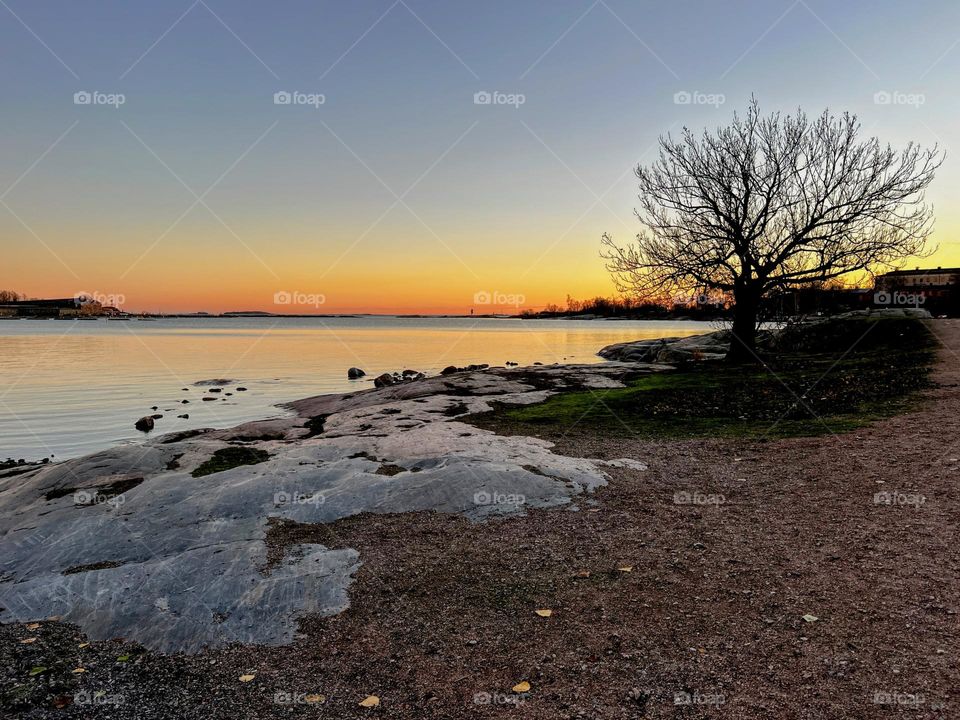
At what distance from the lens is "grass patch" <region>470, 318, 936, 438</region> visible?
53.8 feet

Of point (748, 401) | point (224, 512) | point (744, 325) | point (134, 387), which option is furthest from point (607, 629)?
point (134, 387)

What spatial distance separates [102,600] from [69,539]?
8.01 ft

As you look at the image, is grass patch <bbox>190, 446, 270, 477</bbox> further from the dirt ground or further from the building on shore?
the building on shore

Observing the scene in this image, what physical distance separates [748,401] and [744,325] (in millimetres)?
11853

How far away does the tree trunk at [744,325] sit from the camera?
Result: 2950cm

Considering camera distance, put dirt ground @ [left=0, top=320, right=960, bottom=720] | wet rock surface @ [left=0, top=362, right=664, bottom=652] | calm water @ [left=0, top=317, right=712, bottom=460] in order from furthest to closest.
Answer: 1. calm water @ [left=0, top=317, right=712, bottom=460]
2. wet rock surface @ [left=0, top=362, right=664, bottom=652]
3. dirt ground @ [left=0, top=320, right=960, bottom=720]

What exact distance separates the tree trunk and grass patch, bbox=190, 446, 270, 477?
24.3 meters

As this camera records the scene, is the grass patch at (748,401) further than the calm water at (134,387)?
No

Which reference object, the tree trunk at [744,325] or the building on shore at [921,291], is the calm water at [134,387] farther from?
the building on shore at [921,291]

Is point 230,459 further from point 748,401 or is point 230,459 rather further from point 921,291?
point 921,291

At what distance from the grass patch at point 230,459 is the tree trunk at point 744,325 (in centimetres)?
2427

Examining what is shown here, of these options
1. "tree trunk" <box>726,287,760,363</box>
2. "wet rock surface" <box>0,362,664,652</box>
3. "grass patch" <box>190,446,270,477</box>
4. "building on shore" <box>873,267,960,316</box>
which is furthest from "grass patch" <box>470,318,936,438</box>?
"building on shore" <box>873,267,960,316</box>

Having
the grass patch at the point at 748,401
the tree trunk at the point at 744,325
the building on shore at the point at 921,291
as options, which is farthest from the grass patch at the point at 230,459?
the building on shore at the point at 921,291

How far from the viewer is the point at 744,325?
30.4 meters
